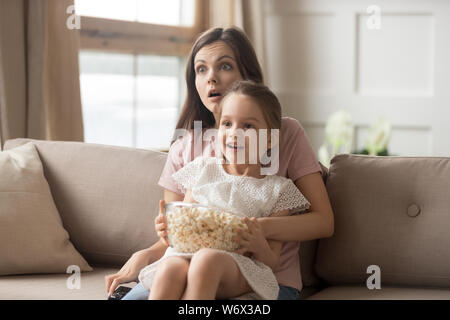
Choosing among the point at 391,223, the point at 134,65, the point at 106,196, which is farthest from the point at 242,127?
the point at 134,65

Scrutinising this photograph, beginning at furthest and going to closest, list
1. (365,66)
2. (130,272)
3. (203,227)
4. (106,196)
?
(365,66), (106,196), (130,272), (203,227)

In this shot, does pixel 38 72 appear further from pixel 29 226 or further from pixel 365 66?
pixel 365 66

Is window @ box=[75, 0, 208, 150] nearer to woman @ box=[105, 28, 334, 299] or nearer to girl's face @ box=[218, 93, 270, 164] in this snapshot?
woman @ box=[105, 28, 334, 299]

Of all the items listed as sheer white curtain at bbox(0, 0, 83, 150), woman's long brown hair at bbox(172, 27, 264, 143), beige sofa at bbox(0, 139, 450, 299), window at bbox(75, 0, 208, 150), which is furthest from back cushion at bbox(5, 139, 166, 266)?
window at bbox(75, 0, 208, 150)

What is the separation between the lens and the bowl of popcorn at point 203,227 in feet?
4.36

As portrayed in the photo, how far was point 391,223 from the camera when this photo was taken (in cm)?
175

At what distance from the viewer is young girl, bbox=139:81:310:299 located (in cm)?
128

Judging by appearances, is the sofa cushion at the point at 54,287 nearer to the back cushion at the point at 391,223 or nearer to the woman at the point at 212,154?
the woman at the point at 212,154

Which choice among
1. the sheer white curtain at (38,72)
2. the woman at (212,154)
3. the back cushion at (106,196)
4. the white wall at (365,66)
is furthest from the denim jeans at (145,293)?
the white wall at (365,66)

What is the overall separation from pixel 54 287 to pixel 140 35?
73.8 inches

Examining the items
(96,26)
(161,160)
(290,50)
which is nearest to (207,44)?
(161,160)

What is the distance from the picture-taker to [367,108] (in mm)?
3746

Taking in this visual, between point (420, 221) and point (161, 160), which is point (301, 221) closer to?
point (420, 221)

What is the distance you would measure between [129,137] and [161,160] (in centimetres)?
141
